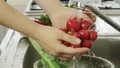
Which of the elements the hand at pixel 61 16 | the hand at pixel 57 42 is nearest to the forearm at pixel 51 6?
the hand at pixel 61 16

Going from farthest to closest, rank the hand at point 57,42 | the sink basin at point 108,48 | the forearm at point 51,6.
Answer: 1. the sink basin at point 108,48
2. the forearm at point 51,6
3. the hand at point 57,42

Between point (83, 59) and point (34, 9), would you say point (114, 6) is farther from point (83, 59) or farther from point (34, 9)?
point (83, 59)

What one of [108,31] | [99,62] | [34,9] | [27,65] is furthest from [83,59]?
[34,9]

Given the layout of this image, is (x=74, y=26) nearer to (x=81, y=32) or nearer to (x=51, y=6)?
(x=81, y=32)

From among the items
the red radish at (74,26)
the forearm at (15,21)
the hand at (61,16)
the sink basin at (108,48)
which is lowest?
the sink basin at (108,48)

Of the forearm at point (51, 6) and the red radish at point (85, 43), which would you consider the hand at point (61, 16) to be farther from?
the red radish at point (85, 43)

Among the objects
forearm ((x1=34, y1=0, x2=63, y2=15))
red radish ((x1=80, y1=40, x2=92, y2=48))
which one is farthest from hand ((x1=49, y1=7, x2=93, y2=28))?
red radish ((x1=80, y1=40, x2=92, y2=48))

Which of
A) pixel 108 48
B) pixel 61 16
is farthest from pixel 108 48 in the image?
pixel 61 16
